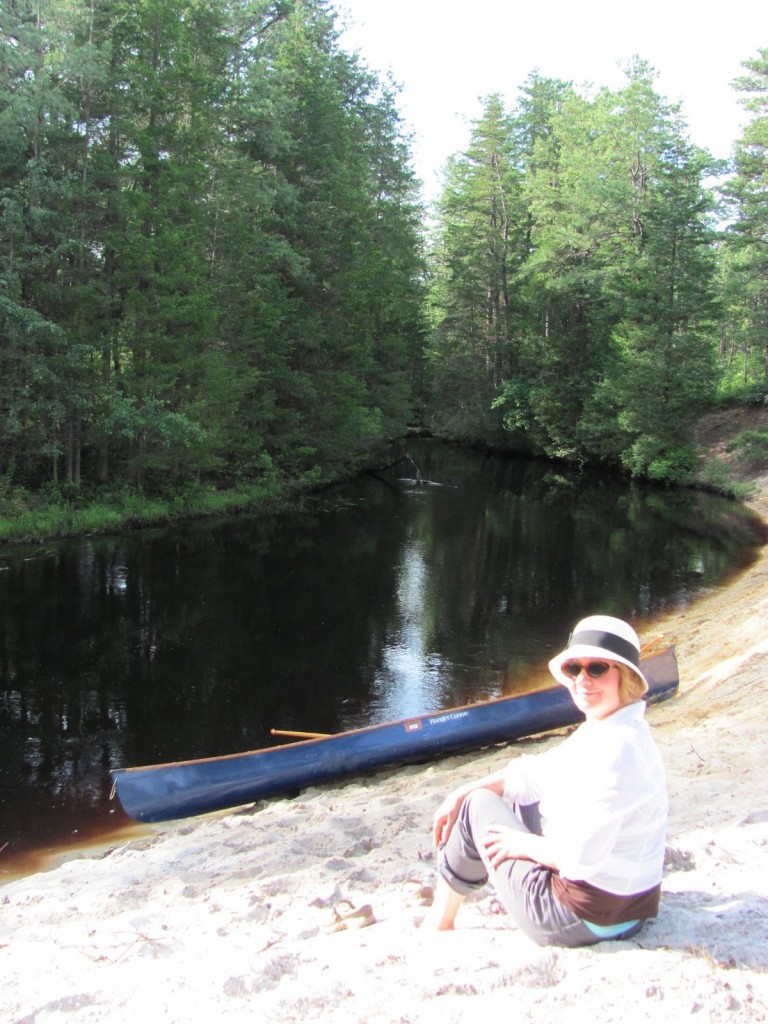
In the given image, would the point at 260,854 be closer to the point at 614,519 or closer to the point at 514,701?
the point at 514,701

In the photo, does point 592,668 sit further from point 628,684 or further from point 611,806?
point 611,806

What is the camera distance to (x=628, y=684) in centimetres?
301

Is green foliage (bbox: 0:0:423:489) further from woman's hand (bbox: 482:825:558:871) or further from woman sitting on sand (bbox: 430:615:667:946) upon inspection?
woman sitting on sand (bbox: 430:615:667:946)

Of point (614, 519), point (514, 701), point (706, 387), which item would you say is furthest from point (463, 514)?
point (514, 701)

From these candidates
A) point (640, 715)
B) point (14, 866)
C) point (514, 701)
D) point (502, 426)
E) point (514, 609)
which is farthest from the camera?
point (502, 426)

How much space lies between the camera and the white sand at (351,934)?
9.59 ft

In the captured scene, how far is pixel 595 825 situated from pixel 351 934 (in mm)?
1429

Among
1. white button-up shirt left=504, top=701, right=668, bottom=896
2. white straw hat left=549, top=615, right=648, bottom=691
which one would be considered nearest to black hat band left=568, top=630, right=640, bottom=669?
white straw hat left=549, top=615, right=648, bottom=691

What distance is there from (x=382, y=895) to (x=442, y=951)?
102 centimetres

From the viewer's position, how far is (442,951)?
3.32m

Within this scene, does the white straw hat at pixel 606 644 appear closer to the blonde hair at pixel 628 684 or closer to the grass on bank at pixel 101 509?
the blonde hair at pixel 628 684

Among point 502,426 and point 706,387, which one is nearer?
point 706,387

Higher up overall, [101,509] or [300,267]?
[300,267]

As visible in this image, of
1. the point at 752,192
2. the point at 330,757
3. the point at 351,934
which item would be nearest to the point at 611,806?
the point at 351,934
